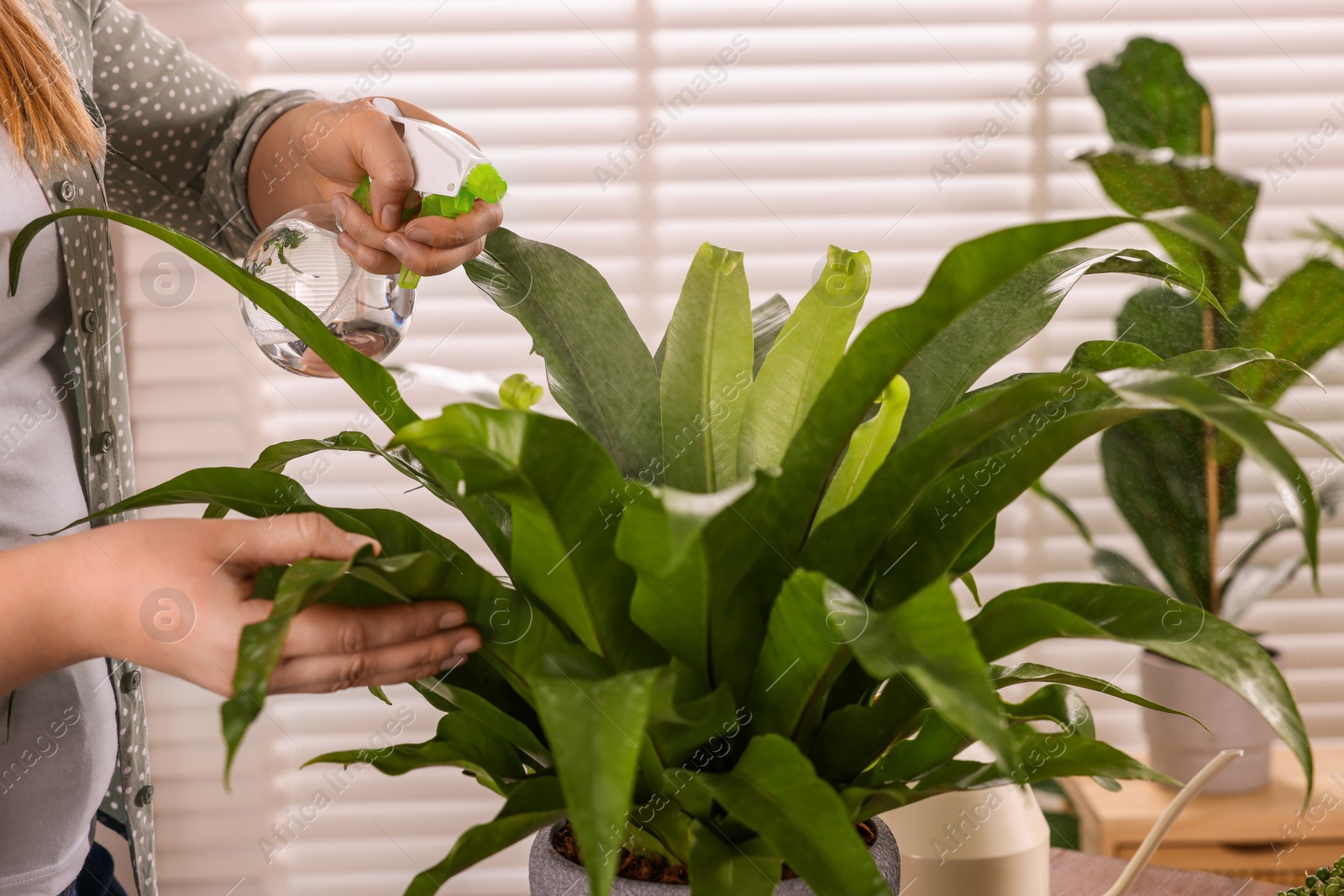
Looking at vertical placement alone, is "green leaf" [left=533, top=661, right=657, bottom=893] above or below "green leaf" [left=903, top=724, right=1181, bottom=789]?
above

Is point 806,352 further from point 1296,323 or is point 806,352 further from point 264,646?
point 1296,323

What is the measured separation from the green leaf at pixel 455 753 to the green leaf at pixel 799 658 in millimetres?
124

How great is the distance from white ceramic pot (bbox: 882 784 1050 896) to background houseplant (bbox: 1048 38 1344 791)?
949 millimetres

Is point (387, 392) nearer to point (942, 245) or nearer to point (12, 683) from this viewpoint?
point (12, 683)

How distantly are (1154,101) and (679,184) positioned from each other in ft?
2.47

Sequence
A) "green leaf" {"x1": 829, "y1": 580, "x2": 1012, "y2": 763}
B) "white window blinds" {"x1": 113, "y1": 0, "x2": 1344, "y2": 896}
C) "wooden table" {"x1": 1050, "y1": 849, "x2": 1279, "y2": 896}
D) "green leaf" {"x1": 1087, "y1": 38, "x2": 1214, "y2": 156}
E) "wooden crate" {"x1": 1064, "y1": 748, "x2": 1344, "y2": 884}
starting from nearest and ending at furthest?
"green leaf" {"x1": 829, "y1": 580, "x2": 1012, "y2": 763}
"wooden table" {"x1": 1050, "y1": 849, "x2": 1279, "y2": 896}
"wooden crate" {"x1": 1064, "y1": 748, "x2": 1344, "y2": 884}
"green leaf" {"x1": 1087, "y1": 38, "x2": 1214, "y2": 156}
"white window blinds" {"x1": 113, "y1": 0, "x2": 1344, "y2": 896}

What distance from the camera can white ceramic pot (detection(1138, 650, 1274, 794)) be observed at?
1366 millimetres

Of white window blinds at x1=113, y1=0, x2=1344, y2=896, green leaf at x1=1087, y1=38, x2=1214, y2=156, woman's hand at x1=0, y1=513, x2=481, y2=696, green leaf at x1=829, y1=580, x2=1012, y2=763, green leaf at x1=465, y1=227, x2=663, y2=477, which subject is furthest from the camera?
white window blinds at x1=113, y1=0, x2=1344, y2=896

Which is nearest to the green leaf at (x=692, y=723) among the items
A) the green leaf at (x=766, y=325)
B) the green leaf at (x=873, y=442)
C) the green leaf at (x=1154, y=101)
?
the green leaf at (x=873, y=442)

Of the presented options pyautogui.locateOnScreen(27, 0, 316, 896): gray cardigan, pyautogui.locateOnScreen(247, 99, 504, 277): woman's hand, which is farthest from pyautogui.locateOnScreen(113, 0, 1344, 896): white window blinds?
pyautogui.locateOnScreen(247, 99, 504, 277): woman's hand

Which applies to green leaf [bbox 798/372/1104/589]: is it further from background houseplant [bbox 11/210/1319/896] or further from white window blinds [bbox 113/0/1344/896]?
white window blinds [bbox 113/0/1344/896]

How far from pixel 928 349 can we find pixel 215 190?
0.67 metres

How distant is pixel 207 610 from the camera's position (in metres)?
0.40

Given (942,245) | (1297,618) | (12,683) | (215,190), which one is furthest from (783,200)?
(12,683)
